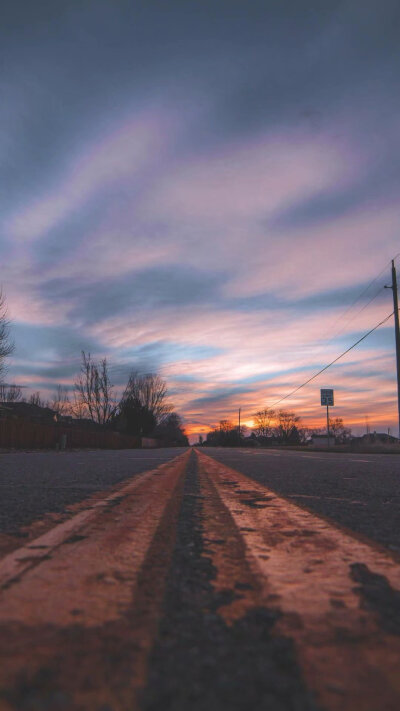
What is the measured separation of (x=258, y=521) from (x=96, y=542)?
2.56 feet

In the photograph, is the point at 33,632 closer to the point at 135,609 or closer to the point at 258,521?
the point at 135,609

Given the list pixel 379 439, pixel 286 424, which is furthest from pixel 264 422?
pixel 379 439

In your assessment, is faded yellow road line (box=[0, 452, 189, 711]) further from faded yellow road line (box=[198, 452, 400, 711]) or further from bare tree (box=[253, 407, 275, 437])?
bare tree (box=[253, 407, 275, 437])

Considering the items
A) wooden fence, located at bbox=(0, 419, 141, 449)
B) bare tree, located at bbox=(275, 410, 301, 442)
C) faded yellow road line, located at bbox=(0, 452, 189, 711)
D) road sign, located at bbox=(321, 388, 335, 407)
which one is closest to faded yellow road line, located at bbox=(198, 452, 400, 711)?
faded yellow road line, located at bbox=(0, 452, 189, 711)

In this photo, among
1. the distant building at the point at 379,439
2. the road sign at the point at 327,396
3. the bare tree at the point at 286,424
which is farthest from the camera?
the bare tree at the point at 286,424

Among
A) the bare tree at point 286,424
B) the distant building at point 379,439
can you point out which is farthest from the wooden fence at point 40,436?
the bare tree at point 286,424

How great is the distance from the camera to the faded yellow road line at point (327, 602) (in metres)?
0.61

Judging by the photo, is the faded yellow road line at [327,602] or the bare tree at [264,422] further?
the bare tree at [264,422]

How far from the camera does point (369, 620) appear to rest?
0.86 meters

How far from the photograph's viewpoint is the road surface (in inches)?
23.3

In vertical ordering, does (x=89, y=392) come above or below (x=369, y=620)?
above

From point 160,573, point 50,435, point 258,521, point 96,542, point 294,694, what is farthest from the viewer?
point 50,435

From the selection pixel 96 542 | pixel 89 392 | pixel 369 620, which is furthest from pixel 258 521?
pixel 89 392

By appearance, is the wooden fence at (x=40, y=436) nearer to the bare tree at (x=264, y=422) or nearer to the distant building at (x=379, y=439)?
the distant building at (x=379, y=439)
